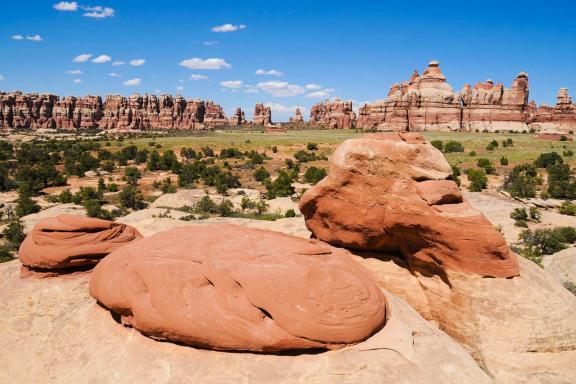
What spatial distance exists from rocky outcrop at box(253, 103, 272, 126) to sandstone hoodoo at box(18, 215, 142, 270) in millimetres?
144582

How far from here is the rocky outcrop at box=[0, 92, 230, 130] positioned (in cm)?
12456

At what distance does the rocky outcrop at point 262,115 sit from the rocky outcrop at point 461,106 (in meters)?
75.3

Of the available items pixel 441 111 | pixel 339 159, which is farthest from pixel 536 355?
pixel 441 111

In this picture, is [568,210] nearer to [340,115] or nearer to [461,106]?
[461,106]

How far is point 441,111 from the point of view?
3206 inches

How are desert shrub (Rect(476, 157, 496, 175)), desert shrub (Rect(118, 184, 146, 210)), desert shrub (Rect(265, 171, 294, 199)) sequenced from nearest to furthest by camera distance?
desert shrub (Rect(118, 184, 146, 210)) < desert shrub (Rect(265, 171, 294, 199)) < desert shrub (Rect(476, 157, 496, 175))

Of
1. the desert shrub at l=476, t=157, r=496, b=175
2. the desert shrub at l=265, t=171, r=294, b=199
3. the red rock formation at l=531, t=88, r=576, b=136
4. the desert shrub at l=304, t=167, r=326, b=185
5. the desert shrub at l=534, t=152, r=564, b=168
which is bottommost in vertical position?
the desert shrub at l=265, t=171, r=294, b=199

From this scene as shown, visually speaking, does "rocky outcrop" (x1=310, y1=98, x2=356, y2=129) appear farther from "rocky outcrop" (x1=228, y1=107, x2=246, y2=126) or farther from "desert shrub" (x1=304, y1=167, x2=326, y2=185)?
"desert shrub" (x1=304, y1=167, x2=326, y2=185)

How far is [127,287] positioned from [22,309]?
3.05m

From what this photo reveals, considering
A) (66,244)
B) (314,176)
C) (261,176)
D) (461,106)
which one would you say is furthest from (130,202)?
(461,106)

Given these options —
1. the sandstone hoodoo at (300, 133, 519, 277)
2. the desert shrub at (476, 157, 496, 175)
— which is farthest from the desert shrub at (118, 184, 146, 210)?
the desert shrub at (476, 157, 496, 175)

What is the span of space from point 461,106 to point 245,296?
8718 cm

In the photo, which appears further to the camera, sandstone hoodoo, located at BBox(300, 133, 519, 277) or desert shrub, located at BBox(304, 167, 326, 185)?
desert shrub, located at BBox(304, 167, 326, 185)

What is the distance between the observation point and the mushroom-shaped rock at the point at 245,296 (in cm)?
608
